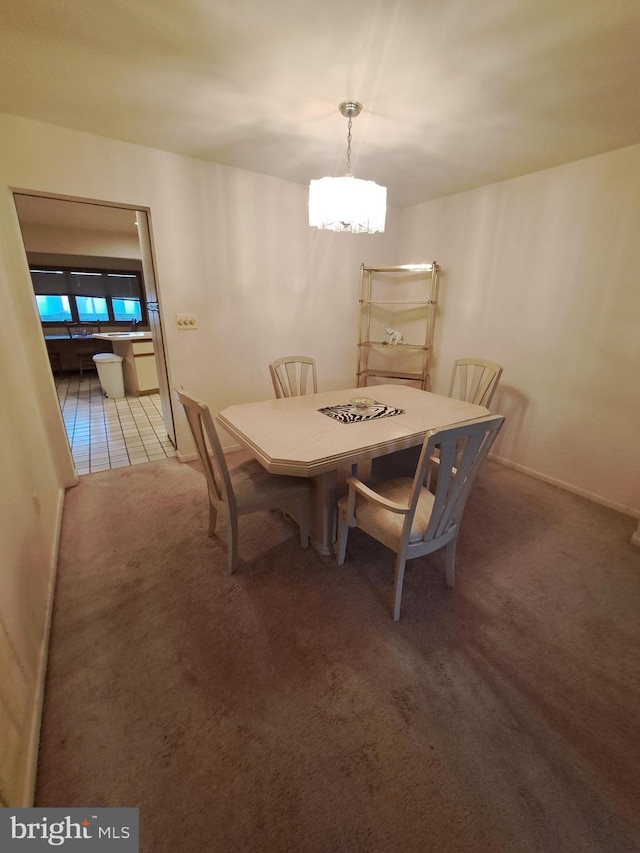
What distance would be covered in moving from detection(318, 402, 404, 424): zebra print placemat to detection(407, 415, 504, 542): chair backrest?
537 millimetres

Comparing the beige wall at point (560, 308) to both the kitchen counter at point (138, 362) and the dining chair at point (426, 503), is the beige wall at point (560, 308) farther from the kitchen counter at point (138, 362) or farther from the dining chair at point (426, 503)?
the kitchen counter at point (138, 362)

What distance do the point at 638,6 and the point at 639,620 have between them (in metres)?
2.32

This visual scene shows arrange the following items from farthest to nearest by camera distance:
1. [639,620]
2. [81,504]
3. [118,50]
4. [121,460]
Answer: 1. [121,460]
2. [81,504]
3. [639,620]
4. [118,50]

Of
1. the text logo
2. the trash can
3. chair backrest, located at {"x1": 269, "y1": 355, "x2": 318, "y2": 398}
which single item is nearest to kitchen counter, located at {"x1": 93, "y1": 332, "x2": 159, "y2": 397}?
the trash can

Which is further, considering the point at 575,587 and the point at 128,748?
the point at 575,587

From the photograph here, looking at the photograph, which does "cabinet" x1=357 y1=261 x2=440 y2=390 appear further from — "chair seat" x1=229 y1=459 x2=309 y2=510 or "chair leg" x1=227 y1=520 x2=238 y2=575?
"chair leg" x1=227 y1=520 x2=238 y2=575

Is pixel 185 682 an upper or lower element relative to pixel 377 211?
lower

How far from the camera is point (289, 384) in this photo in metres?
2.68

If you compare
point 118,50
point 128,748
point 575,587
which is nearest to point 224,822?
point 128,748

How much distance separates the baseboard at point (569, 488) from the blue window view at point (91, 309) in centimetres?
729

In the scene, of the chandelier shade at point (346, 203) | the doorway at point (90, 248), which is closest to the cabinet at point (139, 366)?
the doorway at point (90, 248)

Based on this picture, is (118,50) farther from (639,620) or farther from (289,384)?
(639,620)

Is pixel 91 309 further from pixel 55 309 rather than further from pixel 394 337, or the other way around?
pixel 394 337

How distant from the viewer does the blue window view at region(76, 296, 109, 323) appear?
6.48 metres
